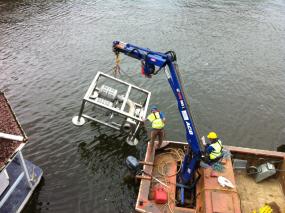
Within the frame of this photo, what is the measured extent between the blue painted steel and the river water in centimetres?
332

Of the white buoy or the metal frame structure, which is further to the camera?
the white buoy

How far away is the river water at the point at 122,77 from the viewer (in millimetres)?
14875

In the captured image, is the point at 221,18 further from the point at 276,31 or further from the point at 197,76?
the point at 197,76

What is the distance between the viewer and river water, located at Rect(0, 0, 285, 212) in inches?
586

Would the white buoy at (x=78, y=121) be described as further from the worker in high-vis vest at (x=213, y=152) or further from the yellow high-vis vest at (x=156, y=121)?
the worker in high-vis vest at (x=213, y=152)

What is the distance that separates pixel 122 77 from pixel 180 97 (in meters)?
12.3

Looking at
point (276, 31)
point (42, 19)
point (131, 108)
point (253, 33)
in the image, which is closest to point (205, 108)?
point (131, 108)

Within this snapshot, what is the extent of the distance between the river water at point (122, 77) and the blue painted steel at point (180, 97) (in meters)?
3.32

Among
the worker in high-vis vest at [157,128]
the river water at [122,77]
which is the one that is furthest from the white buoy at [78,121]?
the worker in high-vis vest at [157,128]

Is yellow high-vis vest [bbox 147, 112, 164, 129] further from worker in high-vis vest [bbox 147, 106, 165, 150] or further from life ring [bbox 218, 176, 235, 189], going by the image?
life ring [bbox 218, 176, 235, 189]

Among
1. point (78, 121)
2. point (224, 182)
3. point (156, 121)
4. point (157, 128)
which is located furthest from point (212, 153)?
point (78, 121)

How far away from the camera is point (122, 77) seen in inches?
905

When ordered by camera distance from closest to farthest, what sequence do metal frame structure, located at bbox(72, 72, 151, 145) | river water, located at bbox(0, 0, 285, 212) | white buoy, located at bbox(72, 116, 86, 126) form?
1. metal frame structure, located at bbox(72, 72, 151, 145)
2. river water, located at bbox(0, 0, 285, 212)
3. white buoy, located at bbox(72, 116, 86, 126)

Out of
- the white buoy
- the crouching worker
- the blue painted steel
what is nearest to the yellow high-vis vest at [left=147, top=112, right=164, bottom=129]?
the blue painted steel
